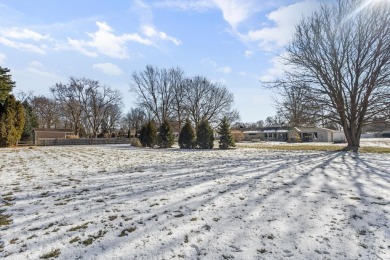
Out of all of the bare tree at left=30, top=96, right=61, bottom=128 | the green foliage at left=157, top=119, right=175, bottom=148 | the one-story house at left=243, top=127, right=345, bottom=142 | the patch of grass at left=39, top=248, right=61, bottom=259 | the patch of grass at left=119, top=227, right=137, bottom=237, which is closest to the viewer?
the patch of grass at left=39, top=248, right=61, bottom=259

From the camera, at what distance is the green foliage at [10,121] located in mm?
23761

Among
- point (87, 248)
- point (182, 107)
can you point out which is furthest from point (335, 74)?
point (182, 107)

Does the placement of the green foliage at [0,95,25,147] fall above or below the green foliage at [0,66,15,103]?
below

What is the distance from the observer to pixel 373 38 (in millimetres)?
15172

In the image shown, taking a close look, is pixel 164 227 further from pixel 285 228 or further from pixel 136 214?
pixel 285 228

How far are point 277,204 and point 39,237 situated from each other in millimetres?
3944

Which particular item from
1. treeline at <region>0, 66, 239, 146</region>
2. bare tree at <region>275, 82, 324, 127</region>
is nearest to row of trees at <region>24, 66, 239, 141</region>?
treeline at <region>0, 66, 239, 146</region>

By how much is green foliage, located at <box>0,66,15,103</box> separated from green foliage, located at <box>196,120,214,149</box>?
19.2m

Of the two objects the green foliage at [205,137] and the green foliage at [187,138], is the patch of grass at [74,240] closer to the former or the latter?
the green foliage at [205,137]

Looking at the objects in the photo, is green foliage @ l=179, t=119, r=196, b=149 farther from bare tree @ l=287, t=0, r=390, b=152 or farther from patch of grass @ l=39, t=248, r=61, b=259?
patch of grass @ l=39, t=248, r=61, b=259

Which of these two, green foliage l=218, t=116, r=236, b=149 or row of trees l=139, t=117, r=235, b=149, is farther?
row of trees l=139, t=117, r=235, b=149

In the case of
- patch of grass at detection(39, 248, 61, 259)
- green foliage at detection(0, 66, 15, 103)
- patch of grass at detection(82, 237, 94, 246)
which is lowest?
patch of grass at detection(39, 248, 61, 259)

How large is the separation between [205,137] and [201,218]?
18.0 m

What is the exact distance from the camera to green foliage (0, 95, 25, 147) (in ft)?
78.0
